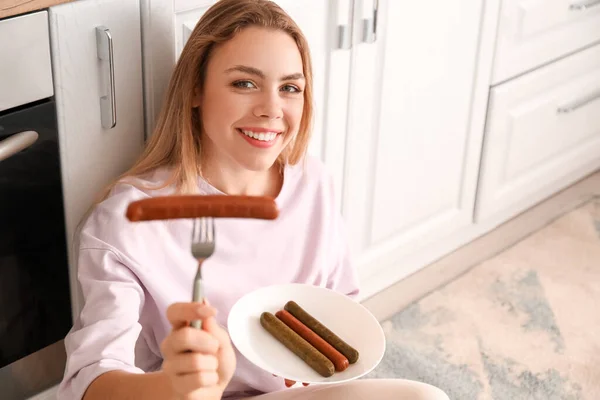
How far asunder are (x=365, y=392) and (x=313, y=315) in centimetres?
14

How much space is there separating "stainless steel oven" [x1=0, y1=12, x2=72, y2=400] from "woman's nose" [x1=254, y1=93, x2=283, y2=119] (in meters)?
0.28

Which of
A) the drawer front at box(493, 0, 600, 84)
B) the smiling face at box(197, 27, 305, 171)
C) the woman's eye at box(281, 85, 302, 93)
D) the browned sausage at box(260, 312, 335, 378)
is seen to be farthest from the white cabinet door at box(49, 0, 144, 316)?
the drawer front at box(493, 0, 600, 84)

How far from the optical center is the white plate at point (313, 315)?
1.31 meters

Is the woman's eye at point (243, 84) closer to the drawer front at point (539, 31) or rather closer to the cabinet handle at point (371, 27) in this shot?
the cabinet handle at point (371, 27)

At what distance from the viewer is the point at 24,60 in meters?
1.21

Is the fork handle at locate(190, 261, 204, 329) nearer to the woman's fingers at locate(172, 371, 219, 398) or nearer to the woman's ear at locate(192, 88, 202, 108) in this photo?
the woman's fingers at locate(172, 371, 219, 398)

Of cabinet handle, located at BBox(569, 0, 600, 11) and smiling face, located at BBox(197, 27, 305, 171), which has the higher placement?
smiling face, located at BBox(197, 27, 305, 171)

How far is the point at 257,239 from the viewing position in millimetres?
1415

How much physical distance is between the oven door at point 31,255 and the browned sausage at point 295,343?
12.8 inches

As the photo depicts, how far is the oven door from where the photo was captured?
127 centimetres

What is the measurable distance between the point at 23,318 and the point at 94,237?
0.72ft

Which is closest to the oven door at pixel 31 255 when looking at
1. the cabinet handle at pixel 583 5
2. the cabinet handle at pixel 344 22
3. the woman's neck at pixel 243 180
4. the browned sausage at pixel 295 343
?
the woman's neck at pixel 243 180

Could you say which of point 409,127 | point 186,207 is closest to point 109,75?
point 186,207

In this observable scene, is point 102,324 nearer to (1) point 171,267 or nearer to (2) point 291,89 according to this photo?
(1) point 171,267
